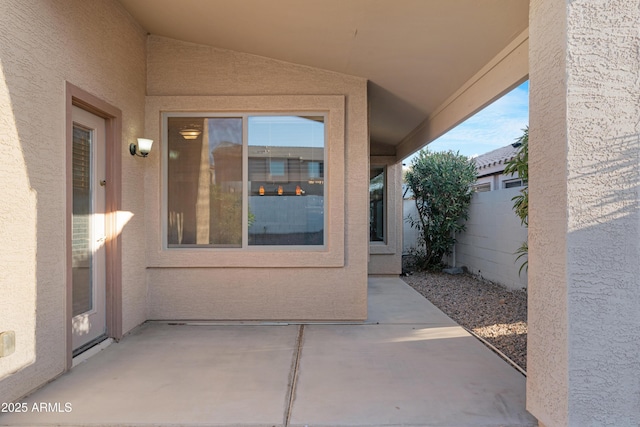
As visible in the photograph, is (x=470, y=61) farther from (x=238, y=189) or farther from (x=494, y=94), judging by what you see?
(x=238, y=189)

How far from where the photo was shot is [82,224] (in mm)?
3826

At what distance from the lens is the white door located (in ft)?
12.2

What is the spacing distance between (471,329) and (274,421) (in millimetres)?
3142

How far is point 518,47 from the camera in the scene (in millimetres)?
3490

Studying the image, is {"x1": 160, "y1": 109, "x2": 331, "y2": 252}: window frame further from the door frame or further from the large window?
the door frame

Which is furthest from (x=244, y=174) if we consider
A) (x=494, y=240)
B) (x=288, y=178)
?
(x=494, y=240)

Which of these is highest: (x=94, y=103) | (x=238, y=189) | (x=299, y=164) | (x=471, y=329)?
(x=94, y=103)

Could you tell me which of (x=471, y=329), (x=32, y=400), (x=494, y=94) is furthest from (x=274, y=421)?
(x=494, y=94)

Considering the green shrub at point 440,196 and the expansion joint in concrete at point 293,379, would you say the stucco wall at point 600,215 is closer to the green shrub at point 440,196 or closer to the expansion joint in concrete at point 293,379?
the expansion joint in concrete at point 293,379

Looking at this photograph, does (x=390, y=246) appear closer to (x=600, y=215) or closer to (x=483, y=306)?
(x=483, y=306)

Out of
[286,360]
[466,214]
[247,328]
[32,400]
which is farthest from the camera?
[466,214]

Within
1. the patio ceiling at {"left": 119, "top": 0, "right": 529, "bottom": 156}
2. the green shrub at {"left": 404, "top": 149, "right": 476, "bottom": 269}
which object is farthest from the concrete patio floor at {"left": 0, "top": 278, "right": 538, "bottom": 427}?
the green shrub at {"left": 404, "top": 149, "right": 476, "bottom": 269}

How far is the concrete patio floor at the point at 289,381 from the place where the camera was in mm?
2689

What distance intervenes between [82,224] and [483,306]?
5.55 meters
